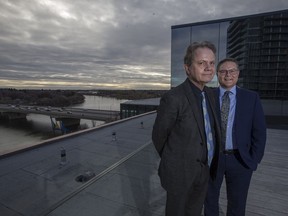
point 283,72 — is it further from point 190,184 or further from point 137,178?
point 190,184

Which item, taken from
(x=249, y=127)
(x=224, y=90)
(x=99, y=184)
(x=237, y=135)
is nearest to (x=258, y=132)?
(x=249, y=127)

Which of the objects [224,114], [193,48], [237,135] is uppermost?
[193,48]

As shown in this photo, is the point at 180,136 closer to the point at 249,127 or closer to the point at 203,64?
the point at 203,64

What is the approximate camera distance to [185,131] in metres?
1.48

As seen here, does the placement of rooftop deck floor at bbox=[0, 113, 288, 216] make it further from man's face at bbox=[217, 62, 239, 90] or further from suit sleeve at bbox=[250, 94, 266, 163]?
man's face at bbox=[217, 62, 239, 90]

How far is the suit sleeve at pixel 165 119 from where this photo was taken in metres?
1.45

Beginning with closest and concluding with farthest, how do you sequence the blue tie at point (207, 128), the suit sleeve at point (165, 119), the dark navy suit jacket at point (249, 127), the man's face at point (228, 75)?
the suit sleeve at point (165, 119), the blue tie at point (207, 128), the dark navy suit jacket at point (249, 127), the man's face at point (228, 75)

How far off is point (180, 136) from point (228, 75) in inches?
42.5

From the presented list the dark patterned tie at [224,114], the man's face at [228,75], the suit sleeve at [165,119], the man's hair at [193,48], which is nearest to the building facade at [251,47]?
the man's face at [228,75]

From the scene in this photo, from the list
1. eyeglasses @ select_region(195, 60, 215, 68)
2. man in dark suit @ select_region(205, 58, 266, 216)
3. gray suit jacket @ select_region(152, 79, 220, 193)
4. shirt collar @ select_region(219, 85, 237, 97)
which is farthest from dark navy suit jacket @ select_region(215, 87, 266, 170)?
eyeglasses @ select_region(195, 60, 215, 68)

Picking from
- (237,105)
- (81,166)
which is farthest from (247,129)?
(81,166)

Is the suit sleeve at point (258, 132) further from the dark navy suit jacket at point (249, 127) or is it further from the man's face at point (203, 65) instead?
the man's face at point (203, 65)

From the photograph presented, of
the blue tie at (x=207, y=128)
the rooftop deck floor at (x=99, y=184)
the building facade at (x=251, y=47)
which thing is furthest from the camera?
the building facade at (x=251, y=47)

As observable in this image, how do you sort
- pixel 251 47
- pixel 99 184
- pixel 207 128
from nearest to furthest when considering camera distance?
1. pixel 207 128
2. pixel 99 184
3. pixel 251 47
